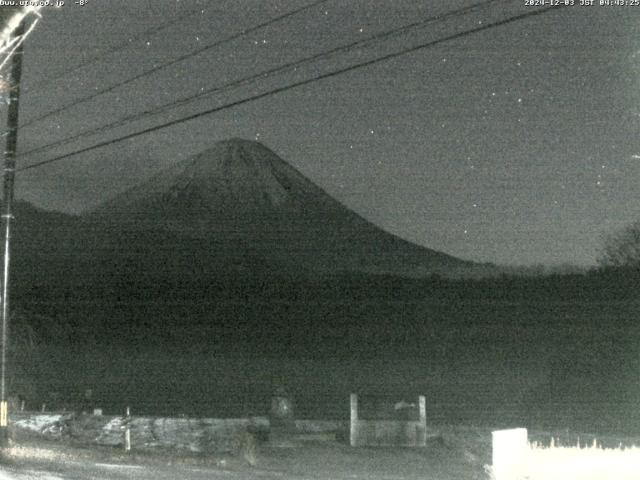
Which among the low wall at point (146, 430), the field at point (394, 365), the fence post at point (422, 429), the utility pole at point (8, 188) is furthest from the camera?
the field at point (394, 365)

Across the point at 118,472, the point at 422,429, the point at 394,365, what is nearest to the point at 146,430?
the point at 422,429

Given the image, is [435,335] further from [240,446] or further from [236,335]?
[240,446]

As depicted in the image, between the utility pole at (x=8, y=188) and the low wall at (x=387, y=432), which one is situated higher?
the utility pole at (x=8, y=188)

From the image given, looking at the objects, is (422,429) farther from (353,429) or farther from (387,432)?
(353,429)

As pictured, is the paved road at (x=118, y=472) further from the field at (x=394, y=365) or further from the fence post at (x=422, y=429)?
the field at (x=394, y=365)

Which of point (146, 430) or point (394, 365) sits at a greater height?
point (394, 365)

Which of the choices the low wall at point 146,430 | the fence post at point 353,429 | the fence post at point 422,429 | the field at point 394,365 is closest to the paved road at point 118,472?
the low wall at point 146,430

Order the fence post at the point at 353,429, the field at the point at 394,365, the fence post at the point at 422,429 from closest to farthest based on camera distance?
the fence post at the point at 353,429
the fence post at the point at 422,429
the field at the point at 394,365

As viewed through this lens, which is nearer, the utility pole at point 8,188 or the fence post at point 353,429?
the utility pole at point 8,188
